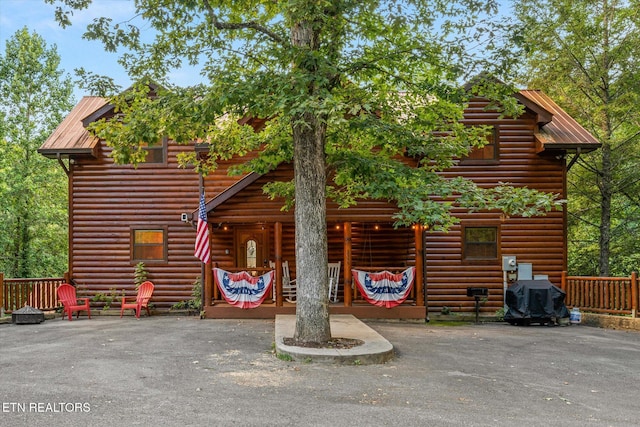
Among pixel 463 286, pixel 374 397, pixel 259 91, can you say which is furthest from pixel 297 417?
pixel 463 286

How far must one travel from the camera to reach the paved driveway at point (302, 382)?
205 inches

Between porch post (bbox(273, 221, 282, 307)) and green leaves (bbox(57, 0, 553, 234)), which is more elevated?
green leaves (bbox(57, 0, 553, 234))

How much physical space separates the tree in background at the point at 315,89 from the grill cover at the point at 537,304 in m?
4.70

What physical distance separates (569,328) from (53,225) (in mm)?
20523

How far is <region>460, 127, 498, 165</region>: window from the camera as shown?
1416 cm

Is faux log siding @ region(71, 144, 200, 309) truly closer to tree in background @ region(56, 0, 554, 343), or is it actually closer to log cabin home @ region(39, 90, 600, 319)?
log cabin home @ region(39, 90, 600, 319)

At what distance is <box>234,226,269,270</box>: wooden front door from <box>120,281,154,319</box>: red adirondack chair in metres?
2.51

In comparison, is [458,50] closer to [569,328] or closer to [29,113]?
[569,328]

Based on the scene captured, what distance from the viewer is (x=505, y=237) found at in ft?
46.1

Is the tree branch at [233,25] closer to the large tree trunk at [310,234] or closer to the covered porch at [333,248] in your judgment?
the large tree trunk at [310,234]

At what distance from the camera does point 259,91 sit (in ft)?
25.7

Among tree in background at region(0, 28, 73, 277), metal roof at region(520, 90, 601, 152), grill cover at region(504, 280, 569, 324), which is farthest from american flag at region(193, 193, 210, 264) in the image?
tree in background at region(0, 28, 73, 277)

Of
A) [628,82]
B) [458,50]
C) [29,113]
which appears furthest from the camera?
[29,113]

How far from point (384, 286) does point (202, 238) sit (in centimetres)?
440
